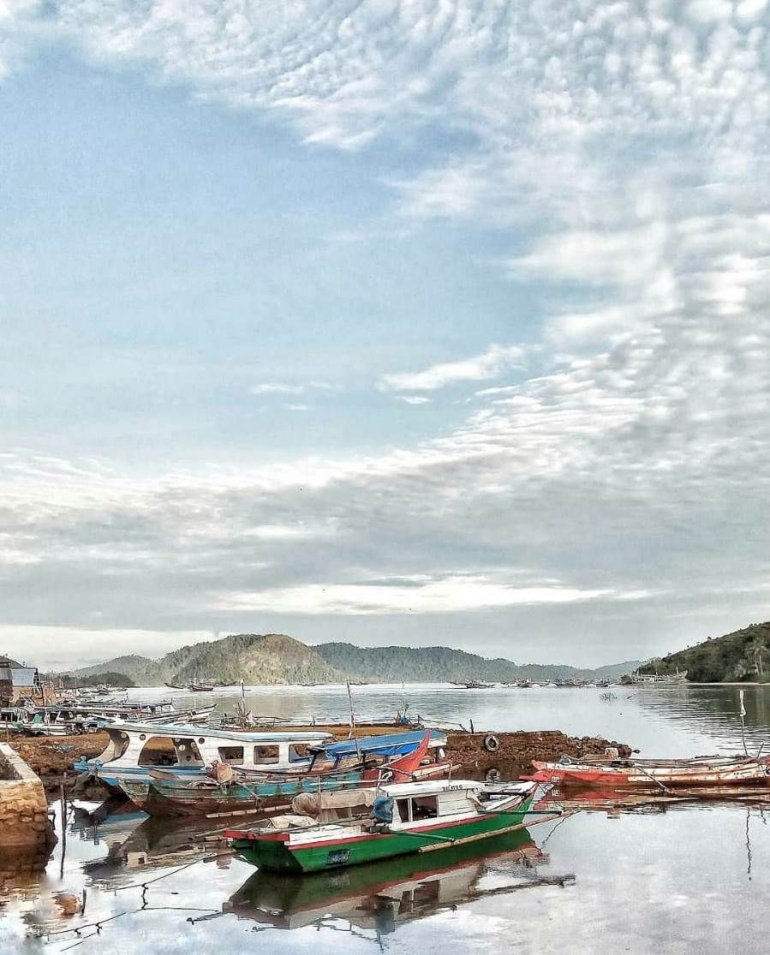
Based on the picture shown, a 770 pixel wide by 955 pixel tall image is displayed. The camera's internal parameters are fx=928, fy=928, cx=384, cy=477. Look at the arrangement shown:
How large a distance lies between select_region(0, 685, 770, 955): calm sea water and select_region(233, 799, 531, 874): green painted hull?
35 centimetres

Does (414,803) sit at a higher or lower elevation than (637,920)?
higher

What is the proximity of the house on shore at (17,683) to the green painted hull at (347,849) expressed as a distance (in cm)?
6435

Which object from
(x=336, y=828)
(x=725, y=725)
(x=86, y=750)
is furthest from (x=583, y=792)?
(x=725, y=725)

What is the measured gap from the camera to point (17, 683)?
272 feet

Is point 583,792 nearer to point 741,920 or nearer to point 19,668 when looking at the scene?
point 741,920

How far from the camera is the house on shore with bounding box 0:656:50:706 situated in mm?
80500

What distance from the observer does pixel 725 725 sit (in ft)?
257

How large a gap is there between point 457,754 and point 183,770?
16905 millimetres

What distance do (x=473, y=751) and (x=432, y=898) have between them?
84.8 ft

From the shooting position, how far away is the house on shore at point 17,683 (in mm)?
80500

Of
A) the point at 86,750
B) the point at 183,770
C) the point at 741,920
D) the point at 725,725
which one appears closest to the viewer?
the point at 741,920

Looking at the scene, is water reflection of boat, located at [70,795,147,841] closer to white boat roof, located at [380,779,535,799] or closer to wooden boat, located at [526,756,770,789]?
white boat roof, located at [380,779,535,799]

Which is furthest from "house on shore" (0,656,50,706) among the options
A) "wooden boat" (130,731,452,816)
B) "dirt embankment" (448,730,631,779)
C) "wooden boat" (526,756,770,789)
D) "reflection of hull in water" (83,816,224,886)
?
"wooden boat" (526,756,770,789)

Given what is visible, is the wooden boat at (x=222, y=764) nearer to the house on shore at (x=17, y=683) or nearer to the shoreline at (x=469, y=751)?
the shoreline at (x=469, y=751)
